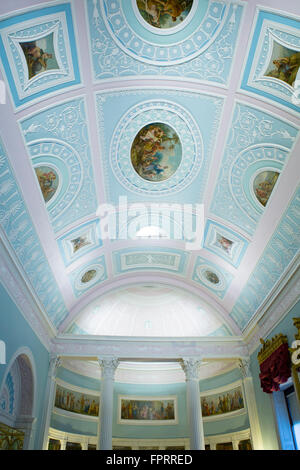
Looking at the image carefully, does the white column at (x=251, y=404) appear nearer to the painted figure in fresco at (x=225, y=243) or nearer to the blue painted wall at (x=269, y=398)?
the blue painted wall at (x=269, y=398)

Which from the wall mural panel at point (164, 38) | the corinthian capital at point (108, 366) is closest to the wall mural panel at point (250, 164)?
the wall mural panel at point (164, 38)

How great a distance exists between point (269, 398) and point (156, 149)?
1061 cm

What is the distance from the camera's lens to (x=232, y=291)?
15.9 meters

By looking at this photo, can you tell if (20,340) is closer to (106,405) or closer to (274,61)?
(106,405)

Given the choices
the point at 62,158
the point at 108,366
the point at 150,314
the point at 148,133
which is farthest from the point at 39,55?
the point at 150,314

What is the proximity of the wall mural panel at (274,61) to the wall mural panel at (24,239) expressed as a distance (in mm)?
6595

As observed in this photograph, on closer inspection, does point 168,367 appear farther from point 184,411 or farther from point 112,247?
point 112,247

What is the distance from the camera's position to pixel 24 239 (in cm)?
1056

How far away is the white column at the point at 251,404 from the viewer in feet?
45.9

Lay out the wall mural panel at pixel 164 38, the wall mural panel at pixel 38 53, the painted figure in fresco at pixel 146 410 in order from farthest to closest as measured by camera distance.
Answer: the painted figure in fresco at pixel 146 410
the wall mural panel at pixel 164 38
the wall mural panel at pixel 38 53

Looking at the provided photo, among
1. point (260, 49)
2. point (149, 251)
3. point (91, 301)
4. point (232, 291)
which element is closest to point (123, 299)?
point (91, 301)

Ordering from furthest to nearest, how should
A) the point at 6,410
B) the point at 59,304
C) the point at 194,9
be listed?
the point at 59,304, the point at 6,410, the point at 194,9

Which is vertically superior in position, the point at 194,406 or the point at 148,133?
the point at 148,133

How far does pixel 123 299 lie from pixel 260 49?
1488 cm
